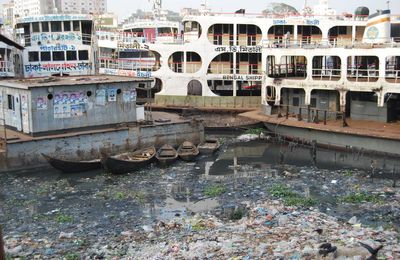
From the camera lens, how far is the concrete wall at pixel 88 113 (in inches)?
854

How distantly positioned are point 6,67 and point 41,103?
16812 mm

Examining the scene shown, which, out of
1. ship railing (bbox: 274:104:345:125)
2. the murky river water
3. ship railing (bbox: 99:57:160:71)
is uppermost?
ship railing (bbox: 99:57:160:71)

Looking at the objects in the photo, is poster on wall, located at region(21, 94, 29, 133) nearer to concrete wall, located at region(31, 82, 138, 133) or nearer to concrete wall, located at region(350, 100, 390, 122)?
concrete wall, located at region(31, 82, 138, 133)

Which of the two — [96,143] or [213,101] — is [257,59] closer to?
[213,101]

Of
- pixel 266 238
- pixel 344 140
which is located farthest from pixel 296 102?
pixel 266 238

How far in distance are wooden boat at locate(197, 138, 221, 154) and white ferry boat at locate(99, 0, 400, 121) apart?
4382 mm

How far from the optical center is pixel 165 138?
24672 mm

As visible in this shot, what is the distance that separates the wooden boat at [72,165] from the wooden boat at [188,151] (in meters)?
4.03

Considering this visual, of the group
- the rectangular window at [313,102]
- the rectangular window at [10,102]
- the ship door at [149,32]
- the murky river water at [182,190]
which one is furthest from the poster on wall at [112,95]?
the ship door at [149,32]

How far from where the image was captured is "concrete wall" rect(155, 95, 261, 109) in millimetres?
31266

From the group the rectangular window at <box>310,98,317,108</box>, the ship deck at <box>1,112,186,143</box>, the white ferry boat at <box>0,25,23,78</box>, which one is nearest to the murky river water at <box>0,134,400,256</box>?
the ship deck at <box>1,112,186,143</box>

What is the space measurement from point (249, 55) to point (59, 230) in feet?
75.9

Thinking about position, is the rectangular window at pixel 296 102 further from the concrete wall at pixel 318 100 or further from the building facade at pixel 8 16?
A: the building facade at pixel 8 16

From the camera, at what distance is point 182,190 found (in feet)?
60.7
